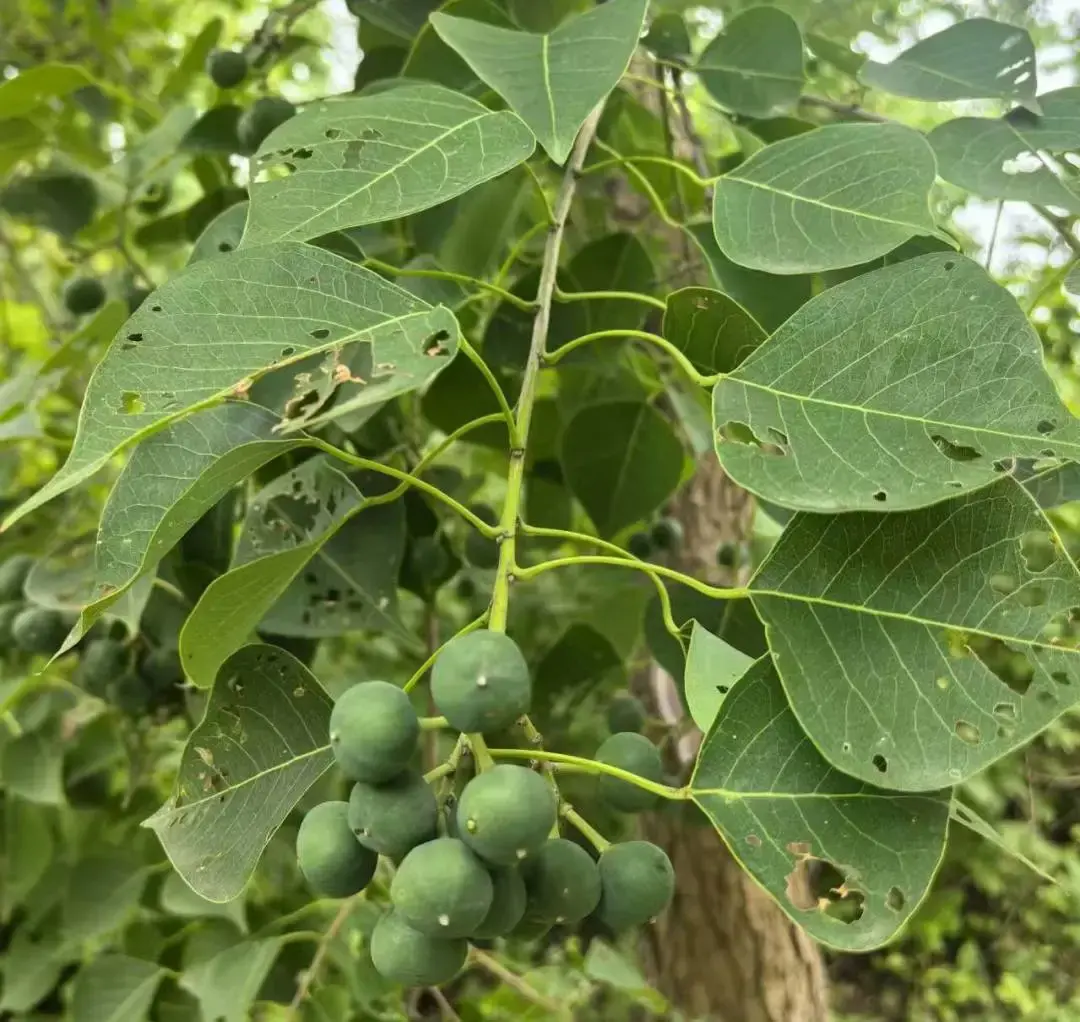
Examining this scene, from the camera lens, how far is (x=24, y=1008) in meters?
1.16

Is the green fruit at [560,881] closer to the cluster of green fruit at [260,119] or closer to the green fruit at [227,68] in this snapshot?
the cluster of green fruit at [260,119]

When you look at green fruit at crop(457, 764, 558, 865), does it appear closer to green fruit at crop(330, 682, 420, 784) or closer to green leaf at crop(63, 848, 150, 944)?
green fruit at crop(330, 682, 420, 784)

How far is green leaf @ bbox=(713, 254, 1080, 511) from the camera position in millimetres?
428

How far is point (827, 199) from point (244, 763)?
44cm

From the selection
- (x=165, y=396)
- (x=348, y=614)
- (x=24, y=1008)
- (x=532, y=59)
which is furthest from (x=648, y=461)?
(x=24, y=1008)

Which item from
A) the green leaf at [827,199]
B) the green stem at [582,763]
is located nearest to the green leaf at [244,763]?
the green stem at [582,763]

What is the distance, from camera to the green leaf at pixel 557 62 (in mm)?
496

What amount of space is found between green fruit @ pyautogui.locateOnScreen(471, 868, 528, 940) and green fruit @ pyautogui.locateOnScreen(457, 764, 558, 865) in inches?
1.6

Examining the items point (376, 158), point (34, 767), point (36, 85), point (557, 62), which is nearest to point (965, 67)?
point (557, 62)

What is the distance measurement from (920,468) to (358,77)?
71cm

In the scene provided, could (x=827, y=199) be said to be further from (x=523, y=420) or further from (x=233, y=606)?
(x=233, y=606)

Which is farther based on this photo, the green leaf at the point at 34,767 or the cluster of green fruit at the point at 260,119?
the green leaf at the point at 34,767

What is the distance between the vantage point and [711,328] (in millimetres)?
602

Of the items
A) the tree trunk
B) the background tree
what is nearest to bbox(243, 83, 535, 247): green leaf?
the background tree
